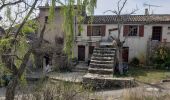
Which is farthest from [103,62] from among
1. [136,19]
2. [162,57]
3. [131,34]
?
[136,19]

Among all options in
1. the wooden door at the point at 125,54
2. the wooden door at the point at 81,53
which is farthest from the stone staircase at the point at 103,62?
the wooden door at the point at 125,54

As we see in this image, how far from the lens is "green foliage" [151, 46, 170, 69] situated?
24.1m

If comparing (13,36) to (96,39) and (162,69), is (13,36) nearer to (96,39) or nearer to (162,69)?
(162,69)

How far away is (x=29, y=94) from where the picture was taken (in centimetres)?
679

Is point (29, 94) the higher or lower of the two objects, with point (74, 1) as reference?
lower

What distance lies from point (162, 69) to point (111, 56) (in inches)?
193

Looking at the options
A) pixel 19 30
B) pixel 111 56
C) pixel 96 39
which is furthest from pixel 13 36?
pixel 96 39

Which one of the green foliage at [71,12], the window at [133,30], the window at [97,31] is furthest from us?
the window at [97,31]

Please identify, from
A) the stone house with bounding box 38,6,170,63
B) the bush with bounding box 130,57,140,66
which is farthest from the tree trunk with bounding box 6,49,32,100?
the bush with bounding box 130,57,140,66

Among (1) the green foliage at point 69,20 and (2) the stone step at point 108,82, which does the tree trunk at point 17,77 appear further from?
(2) the stone step at point 108,82

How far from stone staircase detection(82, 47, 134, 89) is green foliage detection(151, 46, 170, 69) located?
4.16 metres

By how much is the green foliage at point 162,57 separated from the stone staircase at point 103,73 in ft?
13.7

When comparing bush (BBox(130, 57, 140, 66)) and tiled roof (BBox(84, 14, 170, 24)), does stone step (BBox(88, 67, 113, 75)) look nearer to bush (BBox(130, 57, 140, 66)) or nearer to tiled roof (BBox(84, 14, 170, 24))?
bush (BBox(130, 57, 140, 66))

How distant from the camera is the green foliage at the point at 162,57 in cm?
2408
